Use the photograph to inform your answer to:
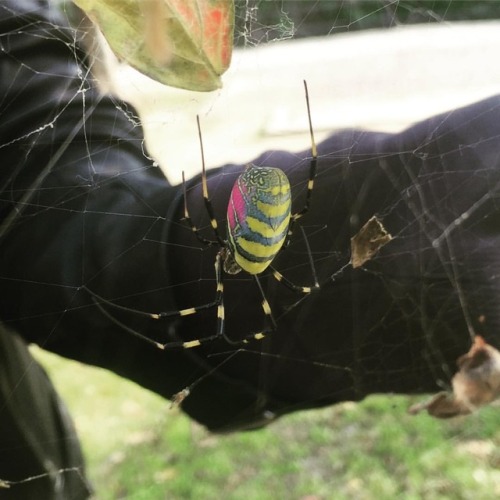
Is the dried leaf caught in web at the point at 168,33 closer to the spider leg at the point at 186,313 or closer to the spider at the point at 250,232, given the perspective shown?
the spider at the point at 250,232

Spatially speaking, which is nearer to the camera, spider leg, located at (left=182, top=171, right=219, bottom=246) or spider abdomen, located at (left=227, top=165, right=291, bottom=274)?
spider abdomen, located at (left=227, top=165, right=291, bottom=274)

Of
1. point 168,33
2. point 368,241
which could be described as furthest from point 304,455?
point 168,33

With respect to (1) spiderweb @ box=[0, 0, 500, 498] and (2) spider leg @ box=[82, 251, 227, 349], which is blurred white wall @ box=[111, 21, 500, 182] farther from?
(2) spider leg @ box=[82, 251, 227, 349]

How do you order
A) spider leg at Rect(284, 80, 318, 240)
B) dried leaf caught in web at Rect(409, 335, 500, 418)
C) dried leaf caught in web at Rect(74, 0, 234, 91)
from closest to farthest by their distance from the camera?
dried leaf caught in web at Rect(74, 0, 234, 91) < spider leg at Rect(284, 80, 318, 240) < dried leaf caught in web at Rect(409, 335, 500, 418)

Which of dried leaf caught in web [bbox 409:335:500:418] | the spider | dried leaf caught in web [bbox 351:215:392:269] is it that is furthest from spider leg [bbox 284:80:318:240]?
dried leaf caught in web [bbox 409:335:500:418]

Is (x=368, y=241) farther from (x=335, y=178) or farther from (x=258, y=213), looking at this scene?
(x=258, y=213)

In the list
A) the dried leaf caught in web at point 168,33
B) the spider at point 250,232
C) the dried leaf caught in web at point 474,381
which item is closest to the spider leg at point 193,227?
the spider at point 250,232
